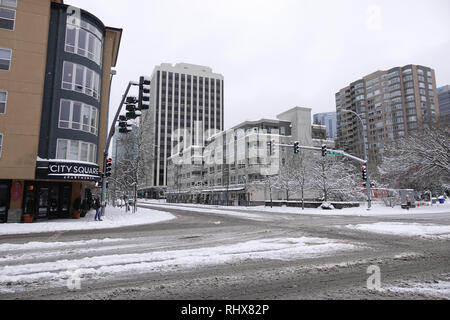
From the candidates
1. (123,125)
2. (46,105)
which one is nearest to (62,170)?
(46,105)

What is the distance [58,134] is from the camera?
21.0m

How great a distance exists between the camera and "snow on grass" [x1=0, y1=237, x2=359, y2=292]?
18.1 feet

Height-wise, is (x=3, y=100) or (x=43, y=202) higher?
(x=3, y=100)

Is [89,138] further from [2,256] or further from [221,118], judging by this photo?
[221,118]

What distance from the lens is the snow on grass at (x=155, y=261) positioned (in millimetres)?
5523

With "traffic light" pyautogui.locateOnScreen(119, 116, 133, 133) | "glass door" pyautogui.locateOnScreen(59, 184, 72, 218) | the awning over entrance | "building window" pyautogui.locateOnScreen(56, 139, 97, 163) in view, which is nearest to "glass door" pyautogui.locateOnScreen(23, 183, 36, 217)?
the awning over entrance

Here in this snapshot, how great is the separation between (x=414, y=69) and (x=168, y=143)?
107189 mm

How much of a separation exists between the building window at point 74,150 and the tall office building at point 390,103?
96108 millimetres

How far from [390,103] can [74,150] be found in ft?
400

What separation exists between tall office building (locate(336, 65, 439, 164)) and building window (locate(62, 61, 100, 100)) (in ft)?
311

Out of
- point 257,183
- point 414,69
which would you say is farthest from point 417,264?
point 414,69

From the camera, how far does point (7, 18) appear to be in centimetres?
2016

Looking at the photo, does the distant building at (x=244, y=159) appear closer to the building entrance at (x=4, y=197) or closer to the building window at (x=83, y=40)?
the building window at (x=83, y=40)

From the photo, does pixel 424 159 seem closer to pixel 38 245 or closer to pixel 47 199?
pixel 38 245
